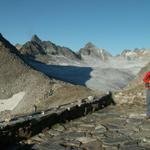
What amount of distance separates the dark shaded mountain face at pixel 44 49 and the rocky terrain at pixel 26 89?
242 ft

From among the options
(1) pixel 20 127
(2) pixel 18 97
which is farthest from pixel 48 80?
(1) pixel 20 127

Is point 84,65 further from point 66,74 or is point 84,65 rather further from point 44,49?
point 66,74

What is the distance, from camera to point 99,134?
28.9 feet

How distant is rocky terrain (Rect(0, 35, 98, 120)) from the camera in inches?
1267

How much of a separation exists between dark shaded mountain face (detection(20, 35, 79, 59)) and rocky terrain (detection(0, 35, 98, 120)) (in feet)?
242

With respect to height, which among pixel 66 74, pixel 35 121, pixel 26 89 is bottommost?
pixel 35 121

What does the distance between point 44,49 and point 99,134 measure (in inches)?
5384

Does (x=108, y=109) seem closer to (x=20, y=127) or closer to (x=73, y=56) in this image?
(x=20, y=127)

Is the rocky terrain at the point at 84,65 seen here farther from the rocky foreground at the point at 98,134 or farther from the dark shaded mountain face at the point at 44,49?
the rocky foreground at the point at 98,134

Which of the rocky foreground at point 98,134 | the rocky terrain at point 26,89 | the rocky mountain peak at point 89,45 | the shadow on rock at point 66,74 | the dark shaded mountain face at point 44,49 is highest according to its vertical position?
the rocky mountain peak at point 89,45

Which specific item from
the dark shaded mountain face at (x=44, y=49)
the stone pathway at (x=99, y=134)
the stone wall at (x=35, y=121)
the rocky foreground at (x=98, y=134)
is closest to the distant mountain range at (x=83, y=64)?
the dark shaded mountain face at (x=44, y=49)

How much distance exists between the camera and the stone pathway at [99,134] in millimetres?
7688

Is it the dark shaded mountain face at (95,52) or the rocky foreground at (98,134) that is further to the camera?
the dark shaded mountain face at (95,52)

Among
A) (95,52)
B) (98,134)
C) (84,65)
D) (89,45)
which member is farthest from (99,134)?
(89,45)
